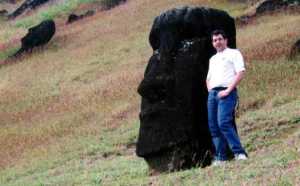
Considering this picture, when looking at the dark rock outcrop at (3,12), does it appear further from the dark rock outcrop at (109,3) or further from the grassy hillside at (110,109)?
the grassy hillside at (110,109)

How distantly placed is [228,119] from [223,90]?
44 centimetres

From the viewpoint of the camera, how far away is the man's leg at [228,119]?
36.4 feet

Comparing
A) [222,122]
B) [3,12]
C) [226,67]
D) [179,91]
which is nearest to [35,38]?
[3,12]

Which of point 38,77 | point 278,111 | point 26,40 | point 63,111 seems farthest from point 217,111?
point 26,40

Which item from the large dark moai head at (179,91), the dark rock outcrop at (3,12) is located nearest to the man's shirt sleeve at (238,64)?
the large dark moai head at (179,91)

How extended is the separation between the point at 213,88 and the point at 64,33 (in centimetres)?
3241

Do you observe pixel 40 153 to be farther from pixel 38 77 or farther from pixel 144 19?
pixel 144 19

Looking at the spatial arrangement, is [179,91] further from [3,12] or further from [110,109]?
[3,12]

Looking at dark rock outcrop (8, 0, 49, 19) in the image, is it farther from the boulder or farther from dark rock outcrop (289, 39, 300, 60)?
dark rock outcrop (289, 39, 300, 60)

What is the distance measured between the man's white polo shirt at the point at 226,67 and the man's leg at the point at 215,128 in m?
0.19

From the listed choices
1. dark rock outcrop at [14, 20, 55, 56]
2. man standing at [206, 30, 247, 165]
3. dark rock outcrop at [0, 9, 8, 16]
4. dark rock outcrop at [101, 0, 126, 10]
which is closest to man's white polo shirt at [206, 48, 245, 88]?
man standing at [206, 30, 247, 165]

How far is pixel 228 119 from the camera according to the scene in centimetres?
1112

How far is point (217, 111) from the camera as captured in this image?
11.2 meters

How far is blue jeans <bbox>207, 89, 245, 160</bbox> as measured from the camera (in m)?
11.1
